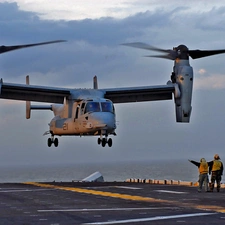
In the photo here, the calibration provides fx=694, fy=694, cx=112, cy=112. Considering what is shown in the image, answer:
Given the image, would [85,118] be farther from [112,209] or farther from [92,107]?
[112,209]

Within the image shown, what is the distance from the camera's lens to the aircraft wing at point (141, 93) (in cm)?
5101

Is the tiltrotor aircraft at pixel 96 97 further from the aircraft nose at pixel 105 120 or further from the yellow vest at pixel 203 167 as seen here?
the yellow vest at pixel 203 167

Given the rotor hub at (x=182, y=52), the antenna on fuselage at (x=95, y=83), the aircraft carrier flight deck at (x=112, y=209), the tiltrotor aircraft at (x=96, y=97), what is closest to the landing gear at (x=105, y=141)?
the tiltrotor aircraft at (x=96, y=97)

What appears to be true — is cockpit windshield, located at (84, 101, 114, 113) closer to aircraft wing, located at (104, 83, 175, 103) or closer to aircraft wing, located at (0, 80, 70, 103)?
aircraft wing, located at (0, 80, 70, 103)

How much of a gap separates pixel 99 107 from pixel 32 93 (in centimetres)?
841

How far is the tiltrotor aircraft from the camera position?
44906 mm

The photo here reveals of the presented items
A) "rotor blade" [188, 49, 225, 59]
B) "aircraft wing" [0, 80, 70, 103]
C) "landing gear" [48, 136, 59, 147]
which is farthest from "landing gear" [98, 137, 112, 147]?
"rotor blade" [188, 49, 225, 59]

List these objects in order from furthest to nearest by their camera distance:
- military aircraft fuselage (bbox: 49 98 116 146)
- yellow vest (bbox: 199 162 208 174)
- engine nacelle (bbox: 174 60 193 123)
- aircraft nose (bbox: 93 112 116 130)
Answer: engine nacelle (bbox: 174 60 193 123), military aircraft fuselage (bbox: 49 98 116 146), aircraft nose (bbox: 93 112 116 130), yellow vest (bbox: 199 162 208 174)

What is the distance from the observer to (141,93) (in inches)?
2079

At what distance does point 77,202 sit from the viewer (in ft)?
91.6

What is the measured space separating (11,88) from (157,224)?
31217 mm

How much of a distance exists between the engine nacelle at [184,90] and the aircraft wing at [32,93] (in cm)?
811

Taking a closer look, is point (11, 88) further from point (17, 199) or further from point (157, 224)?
point (157, 224)

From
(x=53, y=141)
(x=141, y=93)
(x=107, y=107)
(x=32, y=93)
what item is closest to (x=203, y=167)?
(x=107, y=107)
